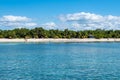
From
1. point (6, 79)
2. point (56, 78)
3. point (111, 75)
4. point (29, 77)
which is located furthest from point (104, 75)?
point (6, 79)

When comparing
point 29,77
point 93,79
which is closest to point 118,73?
point 93,79

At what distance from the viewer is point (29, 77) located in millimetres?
41562

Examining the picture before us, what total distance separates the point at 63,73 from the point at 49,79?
5266 mm

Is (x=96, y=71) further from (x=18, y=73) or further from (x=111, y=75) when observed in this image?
(x=18, y=73)

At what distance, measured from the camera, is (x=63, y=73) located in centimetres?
4484

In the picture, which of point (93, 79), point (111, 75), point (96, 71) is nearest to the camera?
point (93, 79)

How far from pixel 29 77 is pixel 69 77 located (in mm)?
5239

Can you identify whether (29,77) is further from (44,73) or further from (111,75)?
(111,75)

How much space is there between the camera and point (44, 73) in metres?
45.2

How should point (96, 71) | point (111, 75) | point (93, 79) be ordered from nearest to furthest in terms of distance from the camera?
point (93, 79) → point (111, 75) → point (96, 71)

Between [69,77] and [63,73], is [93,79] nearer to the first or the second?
[69,77]

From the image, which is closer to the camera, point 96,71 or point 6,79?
point 6,79

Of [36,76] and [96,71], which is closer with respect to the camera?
[36,76]

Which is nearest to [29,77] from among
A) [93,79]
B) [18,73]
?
[18,73]
